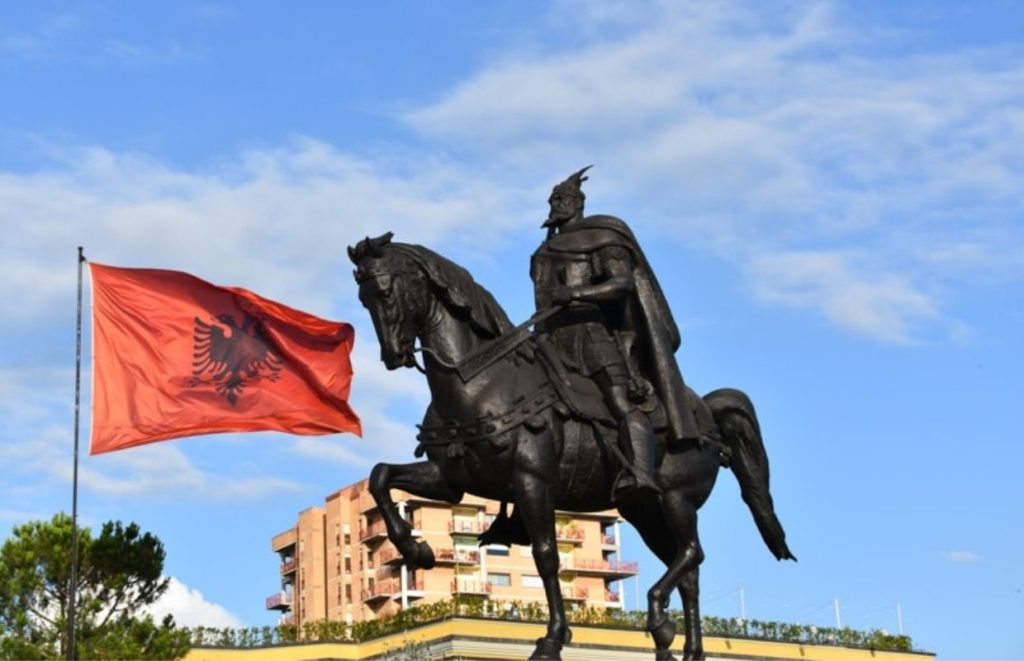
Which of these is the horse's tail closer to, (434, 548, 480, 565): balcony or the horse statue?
the horse statue

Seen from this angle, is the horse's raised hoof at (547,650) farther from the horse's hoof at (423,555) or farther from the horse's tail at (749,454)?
the horse's tail at (749,454)

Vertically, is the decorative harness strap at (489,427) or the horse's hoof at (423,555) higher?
the decorative harness strap at (489,427)

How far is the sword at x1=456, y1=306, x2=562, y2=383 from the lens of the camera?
607 inches

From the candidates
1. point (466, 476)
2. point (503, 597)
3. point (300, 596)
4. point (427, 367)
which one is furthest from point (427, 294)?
point (300, 596)

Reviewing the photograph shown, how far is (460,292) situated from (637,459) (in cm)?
211

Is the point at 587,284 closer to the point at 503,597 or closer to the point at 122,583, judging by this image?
the point at 122,583

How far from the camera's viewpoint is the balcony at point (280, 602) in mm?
128500

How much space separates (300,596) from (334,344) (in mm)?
Result: 105186

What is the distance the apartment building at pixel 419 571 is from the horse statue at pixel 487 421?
9312cm

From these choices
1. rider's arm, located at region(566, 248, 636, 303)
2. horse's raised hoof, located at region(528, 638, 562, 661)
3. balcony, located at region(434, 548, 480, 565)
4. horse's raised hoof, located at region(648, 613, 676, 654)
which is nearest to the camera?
horse's raised hoof, located at region(528, 638, 562, 661)

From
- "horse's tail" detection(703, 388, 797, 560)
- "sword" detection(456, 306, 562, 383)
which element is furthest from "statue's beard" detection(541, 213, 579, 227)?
"horse's tail" detection(703, 388, 797, 560)

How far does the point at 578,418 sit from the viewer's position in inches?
619

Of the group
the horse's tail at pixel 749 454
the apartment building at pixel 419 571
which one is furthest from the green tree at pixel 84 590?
the apartment building at pixel 419 571

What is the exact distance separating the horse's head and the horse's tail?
143 inches
